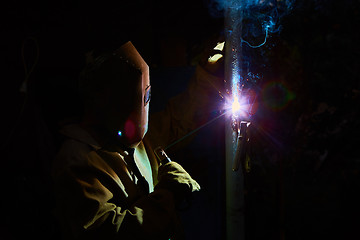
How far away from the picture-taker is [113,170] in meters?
2.31

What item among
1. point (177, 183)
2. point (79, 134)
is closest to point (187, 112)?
point (177, 183)

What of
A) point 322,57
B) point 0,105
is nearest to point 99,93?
point 0,105

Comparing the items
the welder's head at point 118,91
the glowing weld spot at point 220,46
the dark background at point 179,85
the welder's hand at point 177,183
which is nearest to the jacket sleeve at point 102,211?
the welder's hand at point 177,183

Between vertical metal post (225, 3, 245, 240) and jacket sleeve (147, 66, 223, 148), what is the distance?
1.53 feet

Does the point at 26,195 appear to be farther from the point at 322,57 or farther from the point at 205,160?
the point at 322,57

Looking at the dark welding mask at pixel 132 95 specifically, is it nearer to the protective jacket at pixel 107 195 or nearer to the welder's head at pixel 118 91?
the welder's head at pixel 118 91

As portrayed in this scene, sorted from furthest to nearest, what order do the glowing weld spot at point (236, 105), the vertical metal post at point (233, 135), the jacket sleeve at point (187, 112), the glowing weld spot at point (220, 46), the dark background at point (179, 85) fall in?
the dark background at point (179, 85)
the jacket sleeve at point (187, 112)
the glowing weld spot at point (220, 46)
the glowing weld spot at point (236, 105)
the vertical metal post at point (233, 135)

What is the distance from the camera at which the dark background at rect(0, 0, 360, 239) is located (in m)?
3.78

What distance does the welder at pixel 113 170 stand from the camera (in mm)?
Result: 2028

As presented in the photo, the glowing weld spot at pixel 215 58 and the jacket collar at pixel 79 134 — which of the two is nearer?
the jacket collar at pixel 79 134

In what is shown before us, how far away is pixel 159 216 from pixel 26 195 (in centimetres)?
270

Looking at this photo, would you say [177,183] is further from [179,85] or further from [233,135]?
[179,85]

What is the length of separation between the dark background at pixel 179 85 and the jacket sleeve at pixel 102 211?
0.75m

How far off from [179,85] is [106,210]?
2461 millimetres
